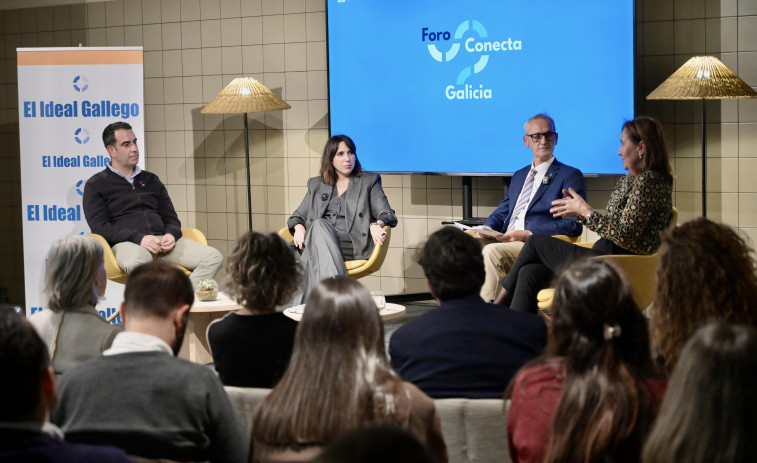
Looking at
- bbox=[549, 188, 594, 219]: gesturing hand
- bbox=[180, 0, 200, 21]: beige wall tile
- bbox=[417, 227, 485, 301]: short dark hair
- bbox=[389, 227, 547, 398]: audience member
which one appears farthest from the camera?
bbox=[180, 0, 200, 21]: beige wall tile

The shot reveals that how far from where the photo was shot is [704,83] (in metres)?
4.91

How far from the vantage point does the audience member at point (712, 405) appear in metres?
1.18

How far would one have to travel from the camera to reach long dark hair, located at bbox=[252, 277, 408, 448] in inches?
72.4

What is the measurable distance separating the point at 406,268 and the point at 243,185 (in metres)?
1.47

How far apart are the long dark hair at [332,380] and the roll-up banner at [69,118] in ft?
14.6

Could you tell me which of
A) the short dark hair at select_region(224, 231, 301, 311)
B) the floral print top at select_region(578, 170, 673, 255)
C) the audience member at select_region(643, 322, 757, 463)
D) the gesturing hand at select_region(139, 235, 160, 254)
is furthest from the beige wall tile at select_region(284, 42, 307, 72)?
the audience member at select_region(643, 322, 757, 463)

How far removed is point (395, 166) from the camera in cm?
616

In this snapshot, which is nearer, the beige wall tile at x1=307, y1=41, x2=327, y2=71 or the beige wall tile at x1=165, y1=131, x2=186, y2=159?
the beige wall tile at x1=307, y1=41, x2=327, y2=71

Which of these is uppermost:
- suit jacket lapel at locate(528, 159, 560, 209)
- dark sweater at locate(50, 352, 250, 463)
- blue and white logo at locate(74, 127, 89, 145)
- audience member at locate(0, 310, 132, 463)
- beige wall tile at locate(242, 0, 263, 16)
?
beige wall tile at locate(242, 0, 263, 16)

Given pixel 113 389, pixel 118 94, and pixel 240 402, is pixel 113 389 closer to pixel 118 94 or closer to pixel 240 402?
pixel 240 402

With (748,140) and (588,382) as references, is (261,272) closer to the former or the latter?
(588,382)

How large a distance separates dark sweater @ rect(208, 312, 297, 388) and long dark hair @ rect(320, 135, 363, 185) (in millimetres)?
3168

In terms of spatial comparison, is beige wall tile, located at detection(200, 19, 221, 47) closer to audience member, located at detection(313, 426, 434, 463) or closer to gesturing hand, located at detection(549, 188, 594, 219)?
gesturing hand, located at detection(549, 188, 594, 219)

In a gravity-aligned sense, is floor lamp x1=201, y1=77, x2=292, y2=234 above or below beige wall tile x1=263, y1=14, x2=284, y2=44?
below
